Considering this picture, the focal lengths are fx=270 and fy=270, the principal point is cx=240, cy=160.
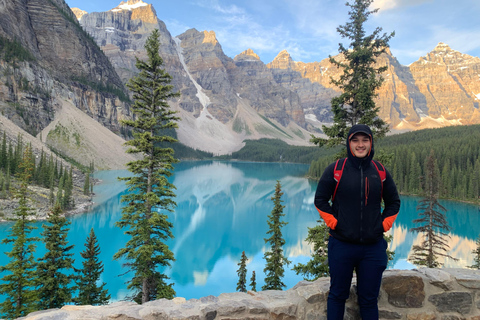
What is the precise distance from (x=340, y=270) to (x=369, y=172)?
1306 millimetres

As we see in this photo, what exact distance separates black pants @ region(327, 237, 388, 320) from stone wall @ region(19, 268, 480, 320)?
0.44 meters

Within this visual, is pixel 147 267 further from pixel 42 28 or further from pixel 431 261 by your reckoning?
pixel 42 28

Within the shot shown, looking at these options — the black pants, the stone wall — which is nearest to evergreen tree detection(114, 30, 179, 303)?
the stone wall

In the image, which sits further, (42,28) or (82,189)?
(42,28)

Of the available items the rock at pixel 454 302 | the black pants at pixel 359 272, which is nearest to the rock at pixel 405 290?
the rock at pixel 454 302

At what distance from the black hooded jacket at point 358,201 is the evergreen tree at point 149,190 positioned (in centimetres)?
988

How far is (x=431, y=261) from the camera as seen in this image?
17.5 metres

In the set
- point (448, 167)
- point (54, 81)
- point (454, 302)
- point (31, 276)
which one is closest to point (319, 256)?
point (454, 302)

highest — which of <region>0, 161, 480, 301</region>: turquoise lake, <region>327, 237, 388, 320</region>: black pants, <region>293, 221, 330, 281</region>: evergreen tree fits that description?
<region>327, 237, 388, 320</region>: black pants

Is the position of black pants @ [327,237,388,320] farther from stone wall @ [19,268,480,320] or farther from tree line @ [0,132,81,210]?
tree line @ [0,132,81,210]

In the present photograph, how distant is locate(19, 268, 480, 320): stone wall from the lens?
4.02m

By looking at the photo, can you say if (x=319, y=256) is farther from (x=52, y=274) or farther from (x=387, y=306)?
(x=52, y=274)

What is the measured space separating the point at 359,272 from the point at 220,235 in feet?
125

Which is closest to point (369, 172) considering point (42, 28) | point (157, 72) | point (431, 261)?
point (157, 72)
